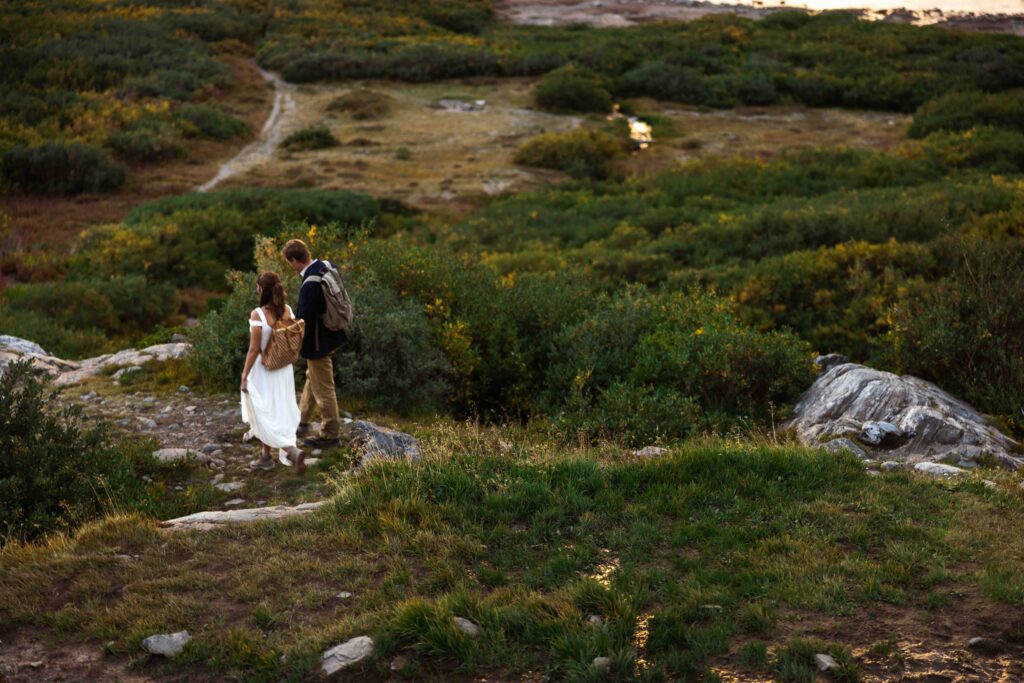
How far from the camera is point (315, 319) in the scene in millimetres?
9375

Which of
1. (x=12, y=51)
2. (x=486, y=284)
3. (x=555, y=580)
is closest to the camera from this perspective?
(x=555, y=580)

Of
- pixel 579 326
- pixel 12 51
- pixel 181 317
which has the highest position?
pixel 12 51

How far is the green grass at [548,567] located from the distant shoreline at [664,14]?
213 ft

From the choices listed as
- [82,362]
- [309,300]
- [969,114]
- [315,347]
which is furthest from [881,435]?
[969,114]

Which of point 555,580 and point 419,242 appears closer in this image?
point 555,580

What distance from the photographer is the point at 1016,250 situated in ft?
58.3

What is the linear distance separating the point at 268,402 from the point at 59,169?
26.7 metres

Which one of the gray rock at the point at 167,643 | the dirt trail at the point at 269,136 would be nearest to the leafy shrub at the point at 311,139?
the dirt trail at the point at 269,136

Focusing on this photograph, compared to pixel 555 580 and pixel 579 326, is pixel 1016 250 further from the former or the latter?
pixel 555 580

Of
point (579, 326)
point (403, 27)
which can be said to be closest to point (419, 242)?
point (579, 326)

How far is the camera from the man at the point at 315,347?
927 cm

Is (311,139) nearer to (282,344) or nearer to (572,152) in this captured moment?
(572,152)

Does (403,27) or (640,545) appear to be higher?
(403,27)

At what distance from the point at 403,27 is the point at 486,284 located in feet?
171
